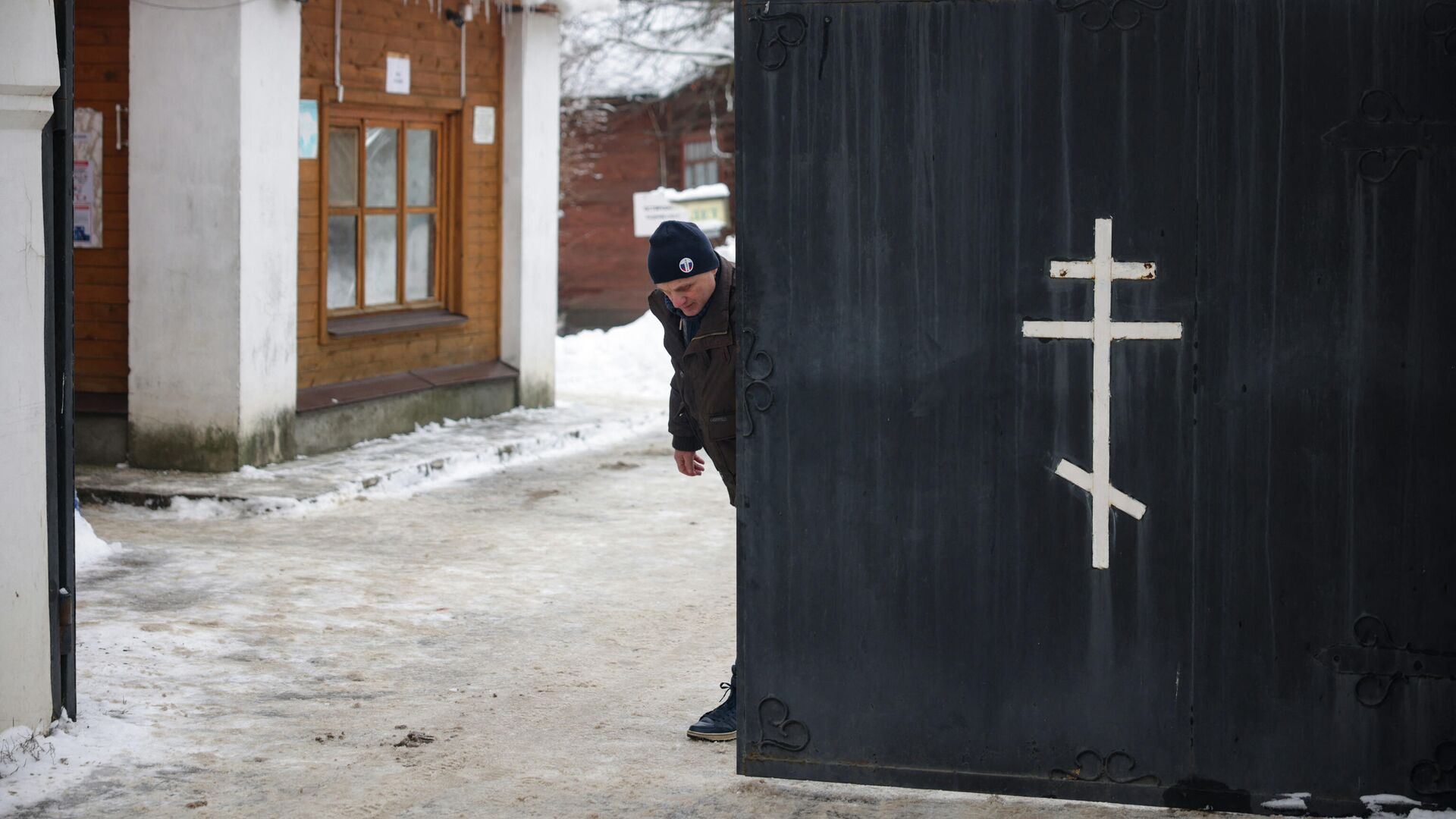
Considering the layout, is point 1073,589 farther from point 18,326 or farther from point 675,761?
point 18,326

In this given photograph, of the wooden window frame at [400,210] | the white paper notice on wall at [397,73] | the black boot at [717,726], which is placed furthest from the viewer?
the white paper notice on wall at [397,73]

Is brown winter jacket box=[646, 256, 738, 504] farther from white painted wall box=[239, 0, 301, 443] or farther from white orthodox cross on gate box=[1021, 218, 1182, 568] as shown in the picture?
white painted wall box=[239, 0, 301, 443]

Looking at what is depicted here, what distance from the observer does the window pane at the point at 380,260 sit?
40.6 feet

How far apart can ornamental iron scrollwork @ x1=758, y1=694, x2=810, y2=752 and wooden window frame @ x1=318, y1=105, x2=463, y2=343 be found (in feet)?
25.1

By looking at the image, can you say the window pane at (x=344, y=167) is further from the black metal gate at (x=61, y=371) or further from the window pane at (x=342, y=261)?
the black metal gate at (x=61, y=371)

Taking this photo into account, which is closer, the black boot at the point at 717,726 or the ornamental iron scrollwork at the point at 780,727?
the ornamental iron scrollwork at the point at 780,727

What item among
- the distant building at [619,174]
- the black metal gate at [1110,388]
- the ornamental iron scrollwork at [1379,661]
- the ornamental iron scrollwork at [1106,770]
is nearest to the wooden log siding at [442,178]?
the black metal gate at [1110,388]

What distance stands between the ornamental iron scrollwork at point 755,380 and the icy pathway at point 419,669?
1.07 metres

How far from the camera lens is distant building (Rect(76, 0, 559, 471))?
33.2ft

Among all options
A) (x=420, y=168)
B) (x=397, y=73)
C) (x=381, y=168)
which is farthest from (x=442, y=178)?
(x=397, y=73)

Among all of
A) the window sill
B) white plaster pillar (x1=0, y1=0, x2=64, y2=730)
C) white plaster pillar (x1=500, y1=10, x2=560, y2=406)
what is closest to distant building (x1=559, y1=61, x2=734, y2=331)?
white plaster pillar (x1=500, y1=10, x2=560, y2=406)

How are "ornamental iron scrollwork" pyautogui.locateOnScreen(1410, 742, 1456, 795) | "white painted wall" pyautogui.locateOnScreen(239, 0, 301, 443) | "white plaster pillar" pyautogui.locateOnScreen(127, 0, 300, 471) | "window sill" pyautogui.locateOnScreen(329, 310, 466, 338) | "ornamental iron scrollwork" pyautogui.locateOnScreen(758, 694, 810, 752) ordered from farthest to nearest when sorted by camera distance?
Answer: "window sill" pyautogui.locateOnScreen(329, 310, 466, 338)
"white painted wall" pyautogui.locateOnScreen(239, 0, 301, 443)
"white plaster pillar" pyautogui.locateOnScreen(127, 0, 300, 471)
"ornamental iron scrollwork" pyautogui.locateOnScreen(758, 694, 810, 752)
"ornamental iron scrollwork" pyautogui.locateOnScreen(1410, 742, 1456, 795)

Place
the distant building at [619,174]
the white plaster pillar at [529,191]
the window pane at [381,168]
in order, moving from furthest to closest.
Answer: the distant building at [619,174]
the white plaster pillar at [529,191]
the window pane at [381,168]

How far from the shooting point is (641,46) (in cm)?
2534
